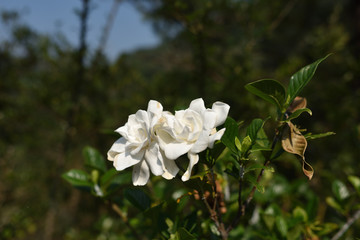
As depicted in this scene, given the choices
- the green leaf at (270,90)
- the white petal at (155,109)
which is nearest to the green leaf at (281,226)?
the green leaf at (270,90)

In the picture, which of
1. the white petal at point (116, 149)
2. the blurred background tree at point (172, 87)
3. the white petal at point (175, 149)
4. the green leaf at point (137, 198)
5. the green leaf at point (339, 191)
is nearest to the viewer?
the white petal at point (175, 149)

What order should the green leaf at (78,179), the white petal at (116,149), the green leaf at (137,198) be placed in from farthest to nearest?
the green leaf at (78,179) → the green leaf at (137,198) → the white petal at (116,149)

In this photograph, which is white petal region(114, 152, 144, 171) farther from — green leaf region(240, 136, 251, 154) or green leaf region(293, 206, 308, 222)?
green leaf region(293, 206, 308, 222)

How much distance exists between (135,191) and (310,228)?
27.0 inches

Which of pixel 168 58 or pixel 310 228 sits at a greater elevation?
pixel 310 228

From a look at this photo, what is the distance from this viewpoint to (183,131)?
0.58m

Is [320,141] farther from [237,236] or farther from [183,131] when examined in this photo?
[183,131]

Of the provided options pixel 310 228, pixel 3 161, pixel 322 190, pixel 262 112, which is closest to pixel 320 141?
pixel 322 190

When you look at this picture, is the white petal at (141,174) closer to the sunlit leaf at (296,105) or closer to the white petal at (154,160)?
the white petal at (154,160)

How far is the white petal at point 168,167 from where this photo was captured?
605 millimetres

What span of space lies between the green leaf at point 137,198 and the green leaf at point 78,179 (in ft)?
0.67

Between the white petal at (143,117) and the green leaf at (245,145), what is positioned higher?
the white petal at (143,117)

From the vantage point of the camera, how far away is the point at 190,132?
1.95 feet

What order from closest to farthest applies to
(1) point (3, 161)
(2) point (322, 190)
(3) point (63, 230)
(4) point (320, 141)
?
1. (2) point (322, 190)
2. (4) point (320, 141)
3. (1) point (3, 161)
4. (3) point (63, 230)
